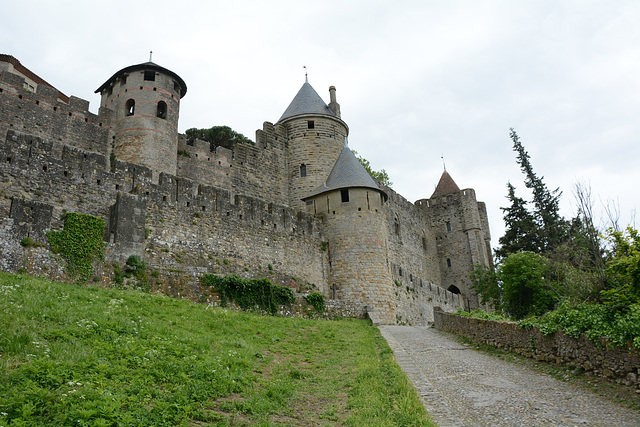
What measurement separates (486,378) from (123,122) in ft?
70.6

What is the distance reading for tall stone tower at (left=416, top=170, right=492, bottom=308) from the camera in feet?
131

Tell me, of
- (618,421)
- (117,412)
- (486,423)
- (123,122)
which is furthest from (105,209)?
(618,421)

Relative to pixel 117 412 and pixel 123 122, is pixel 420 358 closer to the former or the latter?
pixel 117 412

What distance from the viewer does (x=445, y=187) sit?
44.4 m

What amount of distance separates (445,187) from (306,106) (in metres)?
17.7

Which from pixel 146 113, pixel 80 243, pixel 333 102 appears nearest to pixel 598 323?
pixel 80 243

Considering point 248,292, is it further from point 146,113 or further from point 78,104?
point 78,104

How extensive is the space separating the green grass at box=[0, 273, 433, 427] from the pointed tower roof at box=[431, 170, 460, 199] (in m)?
34.5

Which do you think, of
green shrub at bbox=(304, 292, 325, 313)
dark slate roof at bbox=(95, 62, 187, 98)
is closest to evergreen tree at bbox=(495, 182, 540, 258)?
green shrub at bbox=(304, 292, 325, 313)

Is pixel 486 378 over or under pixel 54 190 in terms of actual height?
under

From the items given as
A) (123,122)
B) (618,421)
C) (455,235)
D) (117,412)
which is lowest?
(618,421)

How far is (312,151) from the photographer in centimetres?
3098

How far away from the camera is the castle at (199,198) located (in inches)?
597

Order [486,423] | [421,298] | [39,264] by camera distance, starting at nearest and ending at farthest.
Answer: [486,423] → [39,264] → [421,298]
